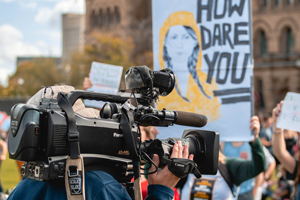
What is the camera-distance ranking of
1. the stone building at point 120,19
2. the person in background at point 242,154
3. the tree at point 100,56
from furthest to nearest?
the stone building at point 120,19, the tree at point 100,56, the person in background at point 242,154

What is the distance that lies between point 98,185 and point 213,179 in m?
2.18

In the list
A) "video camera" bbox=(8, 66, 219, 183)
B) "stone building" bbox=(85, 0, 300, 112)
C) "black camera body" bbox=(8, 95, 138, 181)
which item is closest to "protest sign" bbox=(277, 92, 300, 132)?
"video camera" bbox=(8, 66, 219, 183)

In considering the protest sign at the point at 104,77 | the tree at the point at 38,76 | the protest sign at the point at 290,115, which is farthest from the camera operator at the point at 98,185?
the tree at the point at 38,76

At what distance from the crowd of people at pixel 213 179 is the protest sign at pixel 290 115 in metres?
0.06

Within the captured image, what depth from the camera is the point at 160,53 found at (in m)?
3.85

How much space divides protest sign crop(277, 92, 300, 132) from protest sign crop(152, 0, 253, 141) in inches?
11.5

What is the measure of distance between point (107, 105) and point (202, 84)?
2.00 meters

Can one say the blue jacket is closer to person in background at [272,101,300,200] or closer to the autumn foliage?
person in background at [272,101,300,200]

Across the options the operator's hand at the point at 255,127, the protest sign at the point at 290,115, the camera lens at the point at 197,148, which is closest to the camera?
the camera lens at the point at 197,148

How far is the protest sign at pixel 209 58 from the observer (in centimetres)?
357

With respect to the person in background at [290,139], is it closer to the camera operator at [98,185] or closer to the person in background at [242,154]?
the person in background at [242,154]

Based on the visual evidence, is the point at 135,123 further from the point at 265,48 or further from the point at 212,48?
the point at 265,48

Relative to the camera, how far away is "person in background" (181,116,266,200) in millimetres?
3363

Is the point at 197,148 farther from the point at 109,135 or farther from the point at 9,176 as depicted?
the point at 9,176
